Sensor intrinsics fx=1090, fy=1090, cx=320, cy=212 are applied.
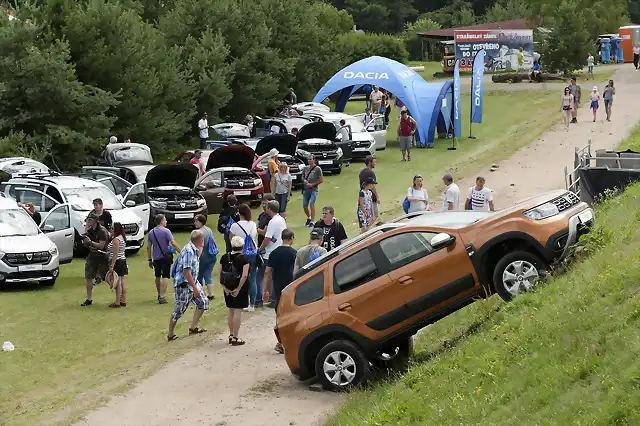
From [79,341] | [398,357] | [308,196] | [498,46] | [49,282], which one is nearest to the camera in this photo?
[398,357]

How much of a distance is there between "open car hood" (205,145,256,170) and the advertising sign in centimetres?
3233

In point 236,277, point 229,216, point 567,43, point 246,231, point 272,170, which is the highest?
point 567,43

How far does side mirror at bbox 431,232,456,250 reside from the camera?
39.4 ft

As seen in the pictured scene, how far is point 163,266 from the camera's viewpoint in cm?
Result: 1856

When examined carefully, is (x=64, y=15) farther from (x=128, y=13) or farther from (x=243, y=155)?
(x=243, y=155)

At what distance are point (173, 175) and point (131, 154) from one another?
5844 mm

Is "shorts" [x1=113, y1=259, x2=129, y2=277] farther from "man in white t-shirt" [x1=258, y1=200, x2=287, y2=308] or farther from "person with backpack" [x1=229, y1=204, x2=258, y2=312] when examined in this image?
"man in white t-shirt" [x1=258, y1=200, x2=287, y2=308]

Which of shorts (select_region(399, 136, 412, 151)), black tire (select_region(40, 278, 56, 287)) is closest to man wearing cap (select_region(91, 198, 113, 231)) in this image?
black tire (select_region(40, 278, 56, 287))

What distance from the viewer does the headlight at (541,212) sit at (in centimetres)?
1218

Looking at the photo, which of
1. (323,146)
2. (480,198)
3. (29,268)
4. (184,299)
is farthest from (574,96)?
(184,299)

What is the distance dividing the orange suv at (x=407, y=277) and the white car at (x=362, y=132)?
81.8 feet

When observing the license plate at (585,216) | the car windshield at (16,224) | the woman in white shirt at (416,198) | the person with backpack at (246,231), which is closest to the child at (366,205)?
the woman in white shirt at (416,198)

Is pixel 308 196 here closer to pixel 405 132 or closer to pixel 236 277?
pixel 236 277

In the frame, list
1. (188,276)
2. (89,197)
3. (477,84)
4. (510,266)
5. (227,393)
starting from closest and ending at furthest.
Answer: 1. (510,266)
2. (227,393)
3. (188,276)
4. (89,197)
5. (477,84)
